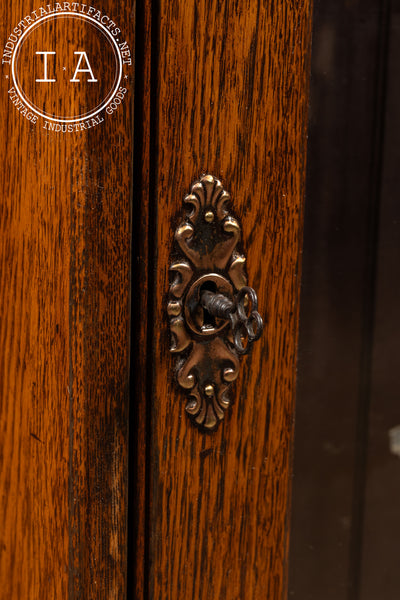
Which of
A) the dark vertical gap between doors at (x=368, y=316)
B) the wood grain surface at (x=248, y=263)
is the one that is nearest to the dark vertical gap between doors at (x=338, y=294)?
the dark vertical gap between doors at (x=368, y=316)

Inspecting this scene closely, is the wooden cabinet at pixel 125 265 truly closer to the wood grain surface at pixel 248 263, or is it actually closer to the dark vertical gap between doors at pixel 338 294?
the wood grain surface at pixel 248 263

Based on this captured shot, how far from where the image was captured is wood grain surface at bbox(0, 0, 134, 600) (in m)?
0.38

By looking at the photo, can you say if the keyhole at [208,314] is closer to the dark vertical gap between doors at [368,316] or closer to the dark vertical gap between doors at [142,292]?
the dark vertical gap between doors at [142,292]

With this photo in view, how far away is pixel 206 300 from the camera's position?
0.41 metres

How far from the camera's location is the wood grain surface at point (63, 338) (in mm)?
382

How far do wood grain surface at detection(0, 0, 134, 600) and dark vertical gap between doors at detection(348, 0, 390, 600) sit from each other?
14.8 inches

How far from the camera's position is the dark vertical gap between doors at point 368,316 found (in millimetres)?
691

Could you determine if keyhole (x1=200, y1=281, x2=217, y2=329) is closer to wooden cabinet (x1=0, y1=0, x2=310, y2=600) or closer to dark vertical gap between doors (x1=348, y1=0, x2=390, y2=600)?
wooden cabinet (x1=0, y1=0, x2=310, y2=600)

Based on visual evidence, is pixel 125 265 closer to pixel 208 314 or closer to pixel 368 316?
pixel 208 314

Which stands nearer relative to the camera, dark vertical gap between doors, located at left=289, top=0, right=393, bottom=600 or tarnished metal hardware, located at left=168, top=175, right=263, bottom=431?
tarnished metal hardware, located at left=168, top=175, right=263, bottom=431

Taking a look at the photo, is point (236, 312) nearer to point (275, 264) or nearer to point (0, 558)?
point (275, 264)

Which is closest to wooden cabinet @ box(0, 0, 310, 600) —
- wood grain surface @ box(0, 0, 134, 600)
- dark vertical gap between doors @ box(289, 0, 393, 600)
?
wood grain surface @ box(0, 0, 134, 600)

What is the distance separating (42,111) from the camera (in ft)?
1.24

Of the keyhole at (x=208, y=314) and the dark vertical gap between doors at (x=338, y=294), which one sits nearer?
the keyhole at (x=208, y=314)
